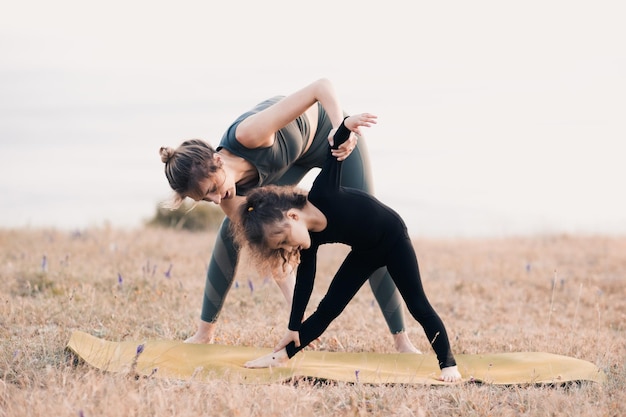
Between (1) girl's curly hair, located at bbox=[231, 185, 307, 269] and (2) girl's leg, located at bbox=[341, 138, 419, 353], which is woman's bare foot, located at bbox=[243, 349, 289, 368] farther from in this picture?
(2) girl's leg, located at bbox=[341, 138, 419, 353]

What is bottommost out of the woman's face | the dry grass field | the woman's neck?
the dry grass field

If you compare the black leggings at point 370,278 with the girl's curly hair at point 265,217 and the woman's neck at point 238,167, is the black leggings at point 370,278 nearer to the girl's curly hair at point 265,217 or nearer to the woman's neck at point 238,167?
the woman's neck at point 238,167

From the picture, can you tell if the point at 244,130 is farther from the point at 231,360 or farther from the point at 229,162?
the point at 231,360

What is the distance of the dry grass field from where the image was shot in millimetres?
3467

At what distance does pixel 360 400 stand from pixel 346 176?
1.62 m

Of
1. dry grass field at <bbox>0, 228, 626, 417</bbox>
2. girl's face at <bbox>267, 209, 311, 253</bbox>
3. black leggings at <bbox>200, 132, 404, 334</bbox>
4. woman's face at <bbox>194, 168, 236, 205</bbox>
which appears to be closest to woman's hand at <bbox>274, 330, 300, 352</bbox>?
dry grass field at <bbox>0, 228, 626, 417</bbox>

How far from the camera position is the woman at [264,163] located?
13.9ft

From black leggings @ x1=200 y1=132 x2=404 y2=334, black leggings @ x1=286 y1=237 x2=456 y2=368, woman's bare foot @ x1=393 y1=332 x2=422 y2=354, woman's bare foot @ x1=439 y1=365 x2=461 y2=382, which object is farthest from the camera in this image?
woman's bare foot @ x1=393 y1=332 x2=422 y2=354

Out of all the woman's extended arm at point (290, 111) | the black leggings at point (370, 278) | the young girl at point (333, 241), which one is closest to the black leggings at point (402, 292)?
the young girl at point (333, 241)

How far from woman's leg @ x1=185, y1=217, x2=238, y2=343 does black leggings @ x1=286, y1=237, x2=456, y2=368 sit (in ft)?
2.92

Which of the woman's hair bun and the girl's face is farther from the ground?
the woman's hair bun

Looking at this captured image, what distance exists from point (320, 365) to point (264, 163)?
1.27 m

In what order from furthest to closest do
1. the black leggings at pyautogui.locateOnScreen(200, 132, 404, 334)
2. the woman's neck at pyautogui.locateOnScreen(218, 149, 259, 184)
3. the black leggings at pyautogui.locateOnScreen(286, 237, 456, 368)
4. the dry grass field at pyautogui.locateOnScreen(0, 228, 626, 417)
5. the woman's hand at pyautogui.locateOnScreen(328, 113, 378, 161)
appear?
the black leggings at pyautogui.locateOnScreen(200, 132, 404, 334) < the woman's neck at pyautogui.locateOnScreen(218, 149, 259, 184) < the black leggings at pyautogui.locateOnScreen(286, 237, 456, 368) < the woman's hand at pyautogui.locateOnScreen(328, 113, 378, 161) < the dry grass field at pyautogui.locateOnScreen(0, 228, 626, 417)

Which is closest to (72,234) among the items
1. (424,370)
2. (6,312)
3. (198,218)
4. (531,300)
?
(198,218)
